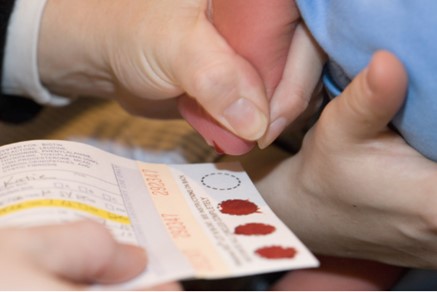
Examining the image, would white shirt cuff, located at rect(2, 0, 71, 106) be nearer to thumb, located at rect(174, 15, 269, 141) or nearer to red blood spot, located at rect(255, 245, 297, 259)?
thumb, located at rect(174, 15, 269, 141)

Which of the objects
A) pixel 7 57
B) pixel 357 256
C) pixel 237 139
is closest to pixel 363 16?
pixel 237 139

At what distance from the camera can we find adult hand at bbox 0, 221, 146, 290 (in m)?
0.39

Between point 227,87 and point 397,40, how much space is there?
0.17m

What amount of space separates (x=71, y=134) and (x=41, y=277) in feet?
1.96

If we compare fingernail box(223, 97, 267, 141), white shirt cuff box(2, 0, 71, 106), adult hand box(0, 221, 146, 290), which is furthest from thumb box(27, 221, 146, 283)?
white shirt cuff box(2, 0, 71, 106)

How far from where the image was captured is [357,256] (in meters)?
0.68

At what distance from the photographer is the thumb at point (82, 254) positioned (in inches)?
16.0

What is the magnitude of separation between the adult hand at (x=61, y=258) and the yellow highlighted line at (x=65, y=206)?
0.07 metres

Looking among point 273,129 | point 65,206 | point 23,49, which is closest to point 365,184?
point 273,129

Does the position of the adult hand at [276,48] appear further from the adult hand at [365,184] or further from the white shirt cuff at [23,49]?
the white shirt cuff at [23,49]

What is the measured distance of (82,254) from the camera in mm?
414

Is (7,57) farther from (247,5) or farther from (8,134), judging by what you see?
(247,5)

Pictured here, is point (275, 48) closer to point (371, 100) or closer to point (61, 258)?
point (371, 100)

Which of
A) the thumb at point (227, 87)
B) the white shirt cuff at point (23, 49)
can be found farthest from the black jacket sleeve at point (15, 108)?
the thumb at point (227, 87)
